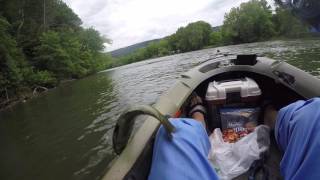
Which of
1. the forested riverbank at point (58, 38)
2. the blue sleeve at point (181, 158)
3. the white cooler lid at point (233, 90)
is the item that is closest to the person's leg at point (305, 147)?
the blue sleeve at point (181, 158)

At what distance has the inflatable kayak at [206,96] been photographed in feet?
6.36

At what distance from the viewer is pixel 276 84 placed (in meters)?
3.77

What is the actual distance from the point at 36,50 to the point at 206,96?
31582 mm

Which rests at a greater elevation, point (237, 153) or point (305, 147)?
point (305, 147)

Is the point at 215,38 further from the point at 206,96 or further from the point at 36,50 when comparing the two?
the point at 206,96

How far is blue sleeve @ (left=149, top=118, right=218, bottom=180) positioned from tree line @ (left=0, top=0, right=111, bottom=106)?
19.4m

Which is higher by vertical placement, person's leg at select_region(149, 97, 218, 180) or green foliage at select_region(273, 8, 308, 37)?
person's leg at select_region(149, 97, 218, 180)

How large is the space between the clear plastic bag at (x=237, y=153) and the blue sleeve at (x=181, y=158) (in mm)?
581

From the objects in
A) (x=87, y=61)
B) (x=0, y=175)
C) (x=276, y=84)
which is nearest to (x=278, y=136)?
(x=276, y=84)

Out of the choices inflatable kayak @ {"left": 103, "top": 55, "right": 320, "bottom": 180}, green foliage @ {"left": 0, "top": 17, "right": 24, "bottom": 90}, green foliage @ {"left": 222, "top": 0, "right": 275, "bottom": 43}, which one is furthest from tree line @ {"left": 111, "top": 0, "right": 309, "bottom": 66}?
inflatable kayak @ {"left": 103, "top": 55, "right": 320, "bottom": 180}

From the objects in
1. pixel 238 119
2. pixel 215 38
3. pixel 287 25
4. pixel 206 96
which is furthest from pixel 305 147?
pixel 215 38

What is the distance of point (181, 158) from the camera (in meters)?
1.67

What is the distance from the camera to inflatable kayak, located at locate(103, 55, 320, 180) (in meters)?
1.94

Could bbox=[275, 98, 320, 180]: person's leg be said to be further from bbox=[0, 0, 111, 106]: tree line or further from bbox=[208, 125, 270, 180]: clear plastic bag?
bbox=[0, 0, 111, 106]: tree line
